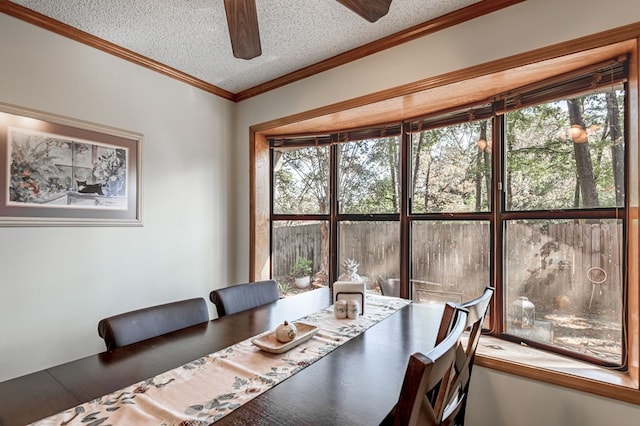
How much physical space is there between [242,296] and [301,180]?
4.48 feet

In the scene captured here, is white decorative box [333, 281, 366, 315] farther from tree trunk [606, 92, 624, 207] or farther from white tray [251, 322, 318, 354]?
tree trunk [606, 92, 624, 207]

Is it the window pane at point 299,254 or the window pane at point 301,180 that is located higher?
the window pane at point 301,180

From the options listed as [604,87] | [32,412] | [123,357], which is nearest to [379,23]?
[604,87]

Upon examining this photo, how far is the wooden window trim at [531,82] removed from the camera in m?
1.38

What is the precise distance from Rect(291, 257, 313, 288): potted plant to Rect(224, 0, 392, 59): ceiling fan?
6.00 feet

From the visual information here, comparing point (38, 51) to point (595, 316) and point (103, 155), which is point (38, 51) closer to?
point (103, 155)

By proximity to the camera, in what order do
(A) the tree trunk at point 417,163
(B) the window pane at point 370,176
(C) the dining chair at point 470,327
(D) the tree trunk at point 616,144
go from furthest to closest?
1. (B) the window pane at point 370,176
2. (A) the tree trunk at point 417,163
3. (D) the tree trunk at point 616,144
4. (C) the dining chair at point 470,327

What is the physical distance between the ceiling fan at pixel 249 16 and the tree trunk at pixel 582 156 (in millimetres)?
1173

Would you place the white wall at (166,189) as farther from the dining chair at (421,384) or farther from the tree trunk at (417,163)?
the dining chair at (421,384)

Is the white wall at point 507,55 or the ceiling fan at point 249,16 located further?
the white wall at point 507,55

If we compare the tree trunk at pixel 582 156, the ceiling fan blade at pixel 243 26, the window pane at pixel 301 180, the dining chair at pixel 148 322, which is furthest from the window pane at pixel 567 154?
the dining chair at pixel 148 322

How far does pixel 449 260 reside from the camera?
85.9 inches

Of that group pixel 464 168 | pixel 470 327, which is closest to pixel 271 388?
pixel 470 327

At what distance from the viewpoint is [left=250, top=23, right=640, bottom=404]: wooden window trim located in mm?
1382
